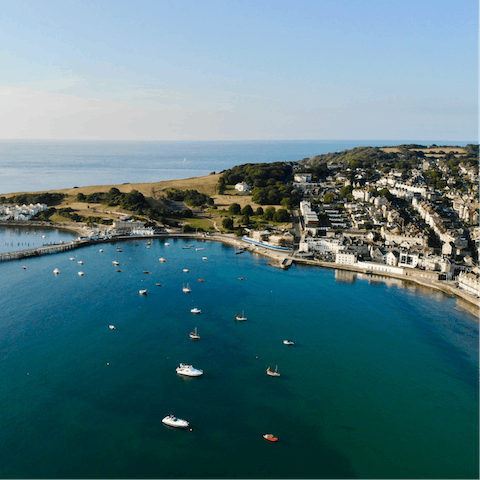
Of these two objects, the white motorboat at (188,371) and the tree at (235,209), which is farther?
→ the tree at (235,209)

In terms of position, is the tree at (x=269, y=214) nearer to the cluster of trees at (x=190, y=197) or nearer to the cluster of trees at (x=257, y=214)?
the cluster of trees at (x=257, y=214)

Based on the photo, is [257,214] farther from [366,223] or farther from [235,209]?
[366,223]

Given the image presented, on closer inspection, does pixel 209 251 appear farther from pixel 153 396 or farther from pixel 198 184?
pixel 198 184

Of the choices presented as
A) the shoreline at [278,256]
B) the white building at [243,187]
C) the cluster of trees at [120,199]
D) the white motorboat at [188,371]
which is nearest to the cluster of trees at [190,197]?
the cluster of trees at [120,199]

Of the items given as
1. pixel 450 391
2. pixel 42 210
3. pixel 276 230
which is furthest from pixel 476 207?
pixel 42 210

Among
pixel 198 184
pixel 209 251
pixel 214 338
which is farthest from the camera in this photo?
pixel 198 184

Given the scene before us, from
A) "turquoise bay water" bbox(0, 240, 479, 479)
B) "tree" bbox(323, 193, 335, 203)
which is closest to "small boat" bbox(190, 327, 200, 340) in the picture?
"turquoise bay water" bbox(0, 240, 479, 479)
